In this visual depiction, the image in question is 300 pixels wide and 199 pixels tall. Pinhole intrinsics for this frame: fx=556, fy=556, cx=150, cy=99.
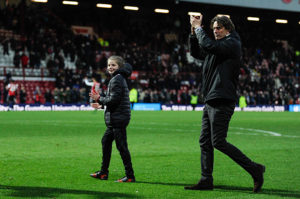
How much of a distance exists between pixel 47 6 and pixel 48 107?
12780mm

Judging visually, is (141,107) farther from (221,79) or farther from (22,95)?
(221,79)

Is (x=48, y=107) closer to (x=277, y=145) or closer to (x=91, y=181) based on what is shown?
(x=277, y=145)

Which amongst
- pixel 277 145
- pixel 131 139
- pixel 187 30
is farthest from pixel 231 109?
pixel 187 30

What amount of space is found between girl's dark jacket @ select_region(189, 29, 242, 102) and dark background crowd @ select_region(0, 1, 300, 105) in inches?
1203

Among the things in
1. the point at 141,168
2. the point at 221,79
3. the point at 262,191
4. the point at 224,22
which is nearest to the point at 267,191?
the point at 262,191

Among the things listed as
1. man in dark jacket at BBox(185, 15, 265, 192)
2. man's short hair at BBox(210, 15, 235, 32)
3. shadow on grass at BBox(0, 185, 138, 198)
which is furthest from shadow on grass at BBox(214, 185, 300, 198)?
man's short hair at BBox(210, 15, 235, 32)

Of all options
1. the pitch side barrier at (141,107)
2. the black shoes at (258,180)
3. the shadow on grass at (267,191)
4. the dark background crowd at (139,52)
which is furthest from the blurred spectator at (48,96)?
the black shoes at (258,180)

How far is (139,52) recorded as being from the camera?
49500 mm

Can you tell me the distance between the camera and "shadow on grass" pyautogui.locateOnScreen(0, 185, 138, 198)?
663 cm

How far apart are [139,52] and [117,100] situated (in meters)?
42.1

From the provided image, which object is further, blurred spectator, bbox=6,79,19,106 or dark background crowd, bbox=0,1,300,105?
dark background crowd, bbox=0,1,300,105

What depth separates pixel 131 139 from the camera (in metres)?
15.0

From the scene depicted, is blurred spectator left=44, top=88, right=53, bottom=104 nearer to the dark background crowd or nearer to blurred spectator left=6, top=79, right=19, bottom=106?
the dark background crowd

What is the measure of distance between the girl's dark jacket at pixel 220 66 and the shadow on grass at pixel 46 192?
161 centimetres
